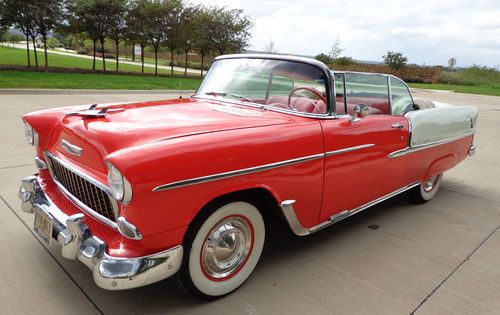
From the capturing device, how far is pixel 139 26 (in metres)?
18.6

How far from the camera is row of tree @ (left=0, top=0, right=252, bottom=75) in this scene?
14.9 meters

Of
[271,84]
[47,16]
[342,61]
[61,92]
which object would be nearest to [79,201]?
[271,84]

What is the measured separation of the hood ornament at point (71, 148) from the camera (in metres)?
2.29

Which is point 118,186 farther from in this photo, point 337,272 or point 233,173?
point 337,272

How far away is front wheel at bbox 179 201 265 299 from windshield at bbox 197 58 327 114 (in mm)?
1038

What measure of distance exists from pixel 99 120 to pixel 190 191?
878 mm

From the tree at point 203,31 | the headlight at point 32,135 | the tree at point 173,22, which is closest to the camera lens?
the headlight at point 32,135

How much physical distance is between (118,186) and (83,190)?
0.60 m

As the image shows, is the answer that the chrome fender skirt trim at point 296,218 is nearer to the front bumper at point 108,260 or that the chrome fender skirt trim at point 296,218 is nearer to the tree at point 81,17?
the front bumper at point 108,260

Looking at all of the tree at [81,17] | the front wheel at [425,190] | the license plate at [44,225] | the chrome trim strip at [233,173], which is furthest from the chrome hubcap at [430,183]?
the tree at [81,17]

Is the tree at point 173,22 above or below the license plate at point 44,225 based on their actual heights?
above

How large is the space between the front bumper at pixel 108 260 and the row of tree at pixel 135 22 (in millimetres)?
15434

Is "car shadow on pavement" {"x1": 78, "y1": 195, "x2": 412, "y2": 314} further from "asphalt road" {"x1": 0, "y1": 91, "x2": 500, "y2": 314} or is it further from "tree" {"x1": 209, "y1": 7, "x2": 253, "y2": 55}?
"tree" {"x1": 209, "y1": 7, "x2": 253, "y2": 55}

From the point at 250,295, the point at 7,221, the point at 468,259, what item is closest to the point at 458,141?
the point at 468,259
